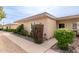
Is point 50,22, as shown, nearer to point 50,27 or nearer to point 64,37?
point 50,27

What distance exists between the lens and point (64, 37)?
310cm

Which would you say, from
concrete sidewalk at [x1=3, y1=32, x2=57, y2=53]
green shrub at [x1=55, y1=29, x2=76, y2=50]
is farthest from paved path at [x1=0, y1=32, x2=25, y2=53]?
green shrub at [x1=55, y1=29, x2=76, y2=50]

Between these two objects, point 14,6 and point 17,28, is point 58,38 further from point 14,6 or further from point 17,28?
point 14,6

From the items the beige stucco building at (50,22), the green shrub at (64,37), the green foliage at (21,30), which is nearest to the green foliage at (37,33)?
the beige stucco building at (50,22)

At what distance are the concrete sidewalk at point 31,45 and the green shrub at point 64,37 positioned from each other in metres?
0.15

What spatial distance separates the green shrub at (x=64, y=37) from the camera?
120 inches

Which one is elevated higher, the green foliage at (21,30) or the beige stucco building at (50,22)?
the beige stucco building at (50,22)

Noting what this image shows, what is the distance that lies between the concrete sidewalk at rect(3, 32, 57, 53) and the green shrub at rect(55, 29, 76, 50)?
0.15m

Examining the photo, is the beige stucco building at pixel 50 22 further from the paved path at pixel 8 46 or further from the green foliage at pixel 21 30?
the paved path at pixel 8 46

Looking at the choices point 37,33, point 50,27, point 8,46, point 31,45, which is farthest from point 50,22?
point 8,46

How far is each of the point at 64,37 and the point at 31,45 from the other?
0.86 metres

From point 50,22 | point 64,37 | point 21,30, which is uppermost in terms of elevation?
point 50,22

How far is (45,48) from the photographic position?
10.0 ft
